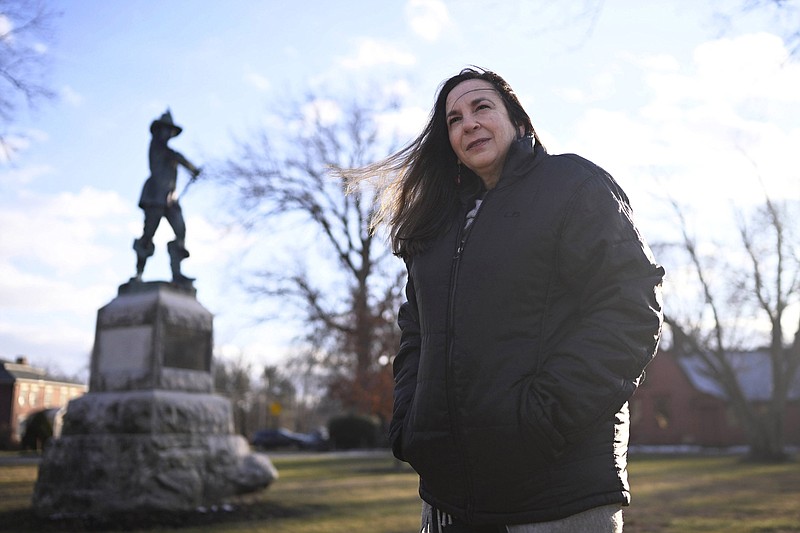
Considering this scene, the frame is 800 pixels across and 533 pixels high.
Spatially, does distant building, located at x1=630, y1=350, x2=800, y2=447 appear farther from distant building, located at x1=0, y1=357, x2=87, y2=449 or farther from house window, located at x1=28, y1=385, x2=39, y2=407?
house window, located at x1=28, y1=385, x2=39, y2=407

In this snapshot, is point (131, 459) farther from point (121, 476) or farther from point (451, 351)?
point (451, 351)

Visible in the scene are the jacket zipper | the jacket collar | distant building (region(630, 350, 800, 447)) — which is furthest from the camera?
distant building (region(630, 350, 800, 447))

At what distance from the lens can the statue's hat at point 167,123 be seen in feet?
31.0

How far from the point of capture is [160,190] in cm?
939

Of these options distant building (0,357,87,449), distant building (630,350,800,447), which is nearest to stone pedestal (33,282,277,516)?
distant building (630,350,800,447)

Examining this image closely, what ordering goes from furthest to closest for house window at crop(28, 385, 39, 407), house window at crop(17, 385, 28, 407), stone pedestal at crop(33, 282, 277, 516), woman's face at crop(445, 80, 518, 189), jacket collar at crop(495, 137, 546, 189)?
1. house window at crop(28, 385, 39, 407)
2. house window at crop(17, 385, 28, 407)
3. stone pedestal at crop(33, 282, 277, 516)
4. woman's face at crop(445, 80, 518, 189)
5. jacket collar at crop(495, 137, 546, 189)

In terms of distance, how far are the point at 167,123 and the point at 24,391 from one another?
44.3 metres

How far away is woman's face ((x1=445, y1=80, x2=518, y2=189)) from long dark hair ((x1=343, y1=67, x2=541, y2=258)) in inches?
2.1

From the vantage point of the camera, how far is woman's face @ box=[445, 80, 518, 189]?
240 cm

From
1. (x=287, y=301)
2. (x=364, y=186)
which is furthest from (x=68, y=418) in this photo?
(x=287, y=301)

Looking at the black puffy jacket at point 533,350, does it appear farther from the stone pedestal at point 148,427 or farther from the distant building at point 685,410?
the distant building at point 685,410

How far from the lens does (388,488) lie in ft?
40.7

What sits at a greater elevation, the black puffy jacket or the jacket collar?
the jacket collar

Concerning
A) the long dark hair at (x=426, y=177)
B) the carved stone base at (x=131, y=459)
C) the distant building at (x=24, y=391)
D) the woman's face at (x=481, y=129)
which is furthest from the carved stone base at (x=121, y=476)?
the distant building at (x=24, y=391)
